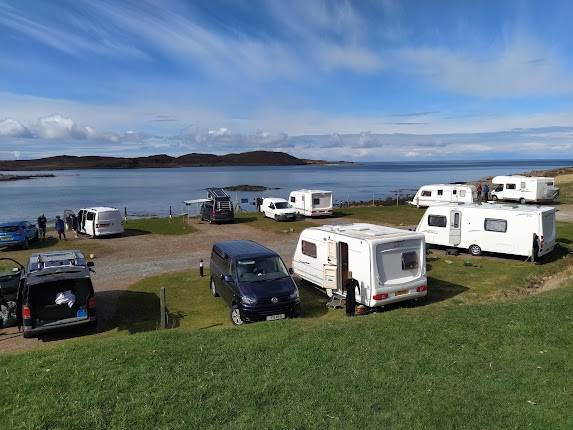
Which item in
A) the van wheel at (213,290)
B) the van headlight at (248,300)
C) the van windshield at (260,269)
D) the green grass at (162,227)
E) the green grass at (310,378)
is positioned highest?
the van windshield at (260,269)

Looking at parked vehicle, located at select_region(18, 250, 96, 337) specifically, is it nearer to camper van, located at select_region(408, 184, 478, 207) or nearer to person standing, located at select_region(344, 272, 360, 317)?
person standing, located at select_region(344, 272, 360, 317)

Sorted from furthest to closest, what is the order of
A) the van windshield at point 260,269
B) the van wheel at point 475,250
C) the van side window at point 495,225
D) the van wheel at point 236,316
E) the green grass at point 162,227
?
the green grass at point 162,227
the van wheel at point 475,250
the van side window at point 495,225
the van windshield at point 260,269
the van wheel at point 236,316

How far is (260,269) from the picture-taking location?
12.7 meters

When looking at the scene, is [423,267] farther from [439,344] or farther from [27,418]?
[27,418]

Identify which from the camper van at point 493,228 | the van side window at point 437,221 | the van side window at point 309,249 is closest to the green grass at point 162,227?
the van side window at point 309,249

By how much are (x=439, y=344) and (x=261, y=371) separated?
329 cm

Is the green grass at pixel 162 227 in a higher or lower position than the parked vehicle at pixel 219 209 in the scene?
lower

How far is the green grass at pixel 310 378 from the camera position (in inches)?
228

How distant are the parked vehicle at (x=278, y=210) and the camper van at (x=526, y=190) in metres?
19.0

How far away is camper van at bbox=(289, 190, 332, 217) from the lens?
1331 inches

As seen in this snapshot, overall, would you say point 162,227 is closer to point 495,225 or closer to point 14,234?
point 14,234

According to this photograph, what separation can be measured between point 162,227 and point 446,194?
21726 millimetres

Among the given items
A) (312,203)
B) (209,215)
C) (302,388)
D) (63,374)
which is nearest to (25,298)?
(63,374)

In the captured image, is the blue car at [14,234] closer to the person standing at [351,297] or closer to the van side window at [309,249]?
the van side window at [309,249]
